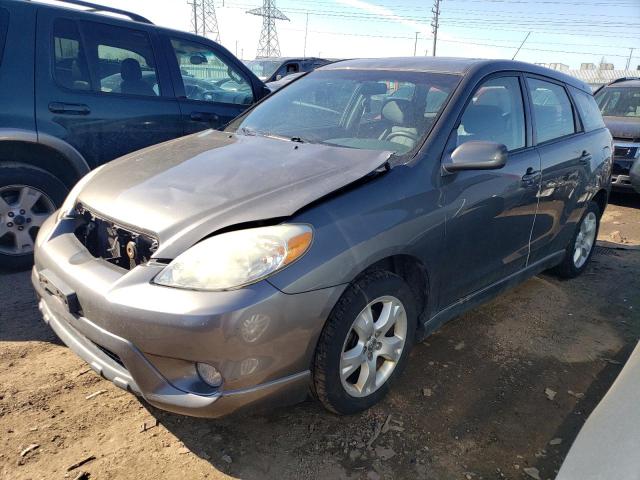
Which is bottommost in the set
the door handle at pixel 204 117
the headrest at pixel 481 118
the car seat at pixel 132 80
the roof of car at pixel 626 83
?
the door handle at pixel 204 117

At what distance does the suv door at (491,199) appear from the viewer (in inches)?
110

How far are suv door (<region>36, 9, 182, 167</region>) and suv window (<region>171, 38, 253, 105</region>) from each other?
220 millimetres

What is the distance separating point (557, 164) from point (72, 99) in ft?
11.9

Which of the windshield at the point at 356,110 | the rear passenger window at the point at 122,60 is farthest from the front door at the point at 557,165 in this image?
the rear passenger window at the point at 122,60

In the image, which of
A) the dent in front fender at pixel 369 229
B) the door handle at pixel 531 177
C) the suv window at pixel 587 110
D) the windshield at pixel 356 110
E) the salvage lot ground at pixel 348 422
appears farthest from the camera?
the suv window at pixel 587 110

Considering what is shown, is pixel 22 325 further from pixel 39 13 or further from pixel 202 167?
pixel 39 13

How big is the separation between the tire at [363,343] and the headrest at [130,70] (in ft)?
10.2

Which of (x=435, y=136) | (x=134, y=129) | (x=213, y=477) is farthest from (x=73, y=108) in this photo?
(x=213, y=477)

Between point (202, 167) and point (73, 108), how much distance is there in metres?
1.94

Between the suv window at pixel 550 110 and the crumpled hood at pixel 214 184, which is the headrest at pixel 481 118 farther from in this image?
the crumpled hood at pixel 214 184

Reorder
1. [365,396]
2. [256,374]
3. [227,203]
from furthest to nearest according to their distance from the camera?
[365,396] → [227,203] → [256,374]

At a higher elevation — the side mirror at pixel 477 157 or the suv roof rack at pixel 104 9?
the suv roof rack at pixel 104 9

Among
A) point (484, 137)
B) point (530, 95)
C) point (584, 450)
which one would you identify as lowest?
point (584, 450)

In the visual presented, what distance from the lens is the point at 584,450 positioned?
2148 mm
